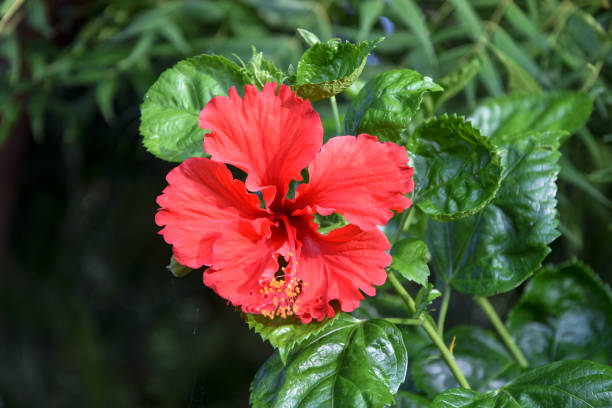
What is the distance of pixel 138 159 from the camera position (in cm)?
110

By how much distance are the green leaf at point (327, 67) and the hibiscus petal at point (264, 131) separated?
0.05 feet

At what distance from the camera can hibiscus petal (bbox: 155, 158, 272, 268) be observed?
35 centimetres

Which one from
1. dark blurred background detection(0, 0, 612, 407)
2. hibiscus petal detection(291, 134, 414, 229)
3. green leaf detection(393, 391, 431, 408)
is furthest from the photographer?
dark blurred background detection(0, 0, 612, 407)

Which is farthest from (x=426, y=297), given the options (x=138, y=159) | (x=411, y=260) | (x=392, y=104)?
(x=138, y=159)

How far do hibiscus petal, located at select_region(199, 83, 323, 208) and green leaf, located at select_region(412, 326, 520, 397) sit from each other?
0.21 meters

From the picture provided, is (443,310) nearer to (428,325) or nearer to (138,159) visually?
(428,325)

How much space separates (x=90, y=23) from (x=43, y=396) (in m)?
1.00

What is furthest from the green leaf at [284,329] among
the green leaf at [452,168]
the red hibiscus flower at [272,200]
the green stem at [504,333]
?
the green stem at [504,333]

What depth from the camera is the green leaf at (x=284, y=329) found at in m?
0.35

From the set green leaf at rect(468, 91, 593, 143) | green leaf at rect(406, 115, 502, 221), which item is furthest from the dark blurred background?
green leaf at rect(406, 115, 502, 221)

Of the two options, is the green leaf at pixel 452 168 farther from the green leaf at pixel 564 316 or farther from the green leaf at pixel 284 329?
the green leaf at pixel 564 316

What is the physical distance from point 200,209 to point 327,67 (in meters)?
0.12

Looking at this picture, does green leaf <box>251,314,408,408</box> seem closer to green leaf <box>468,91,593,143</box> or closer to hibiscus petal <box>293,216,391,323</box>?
hibiscus petal <box>293,216,391,323</box>

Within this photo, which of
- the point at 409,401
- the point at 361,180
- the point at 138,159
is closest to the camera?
the point at 361,180
